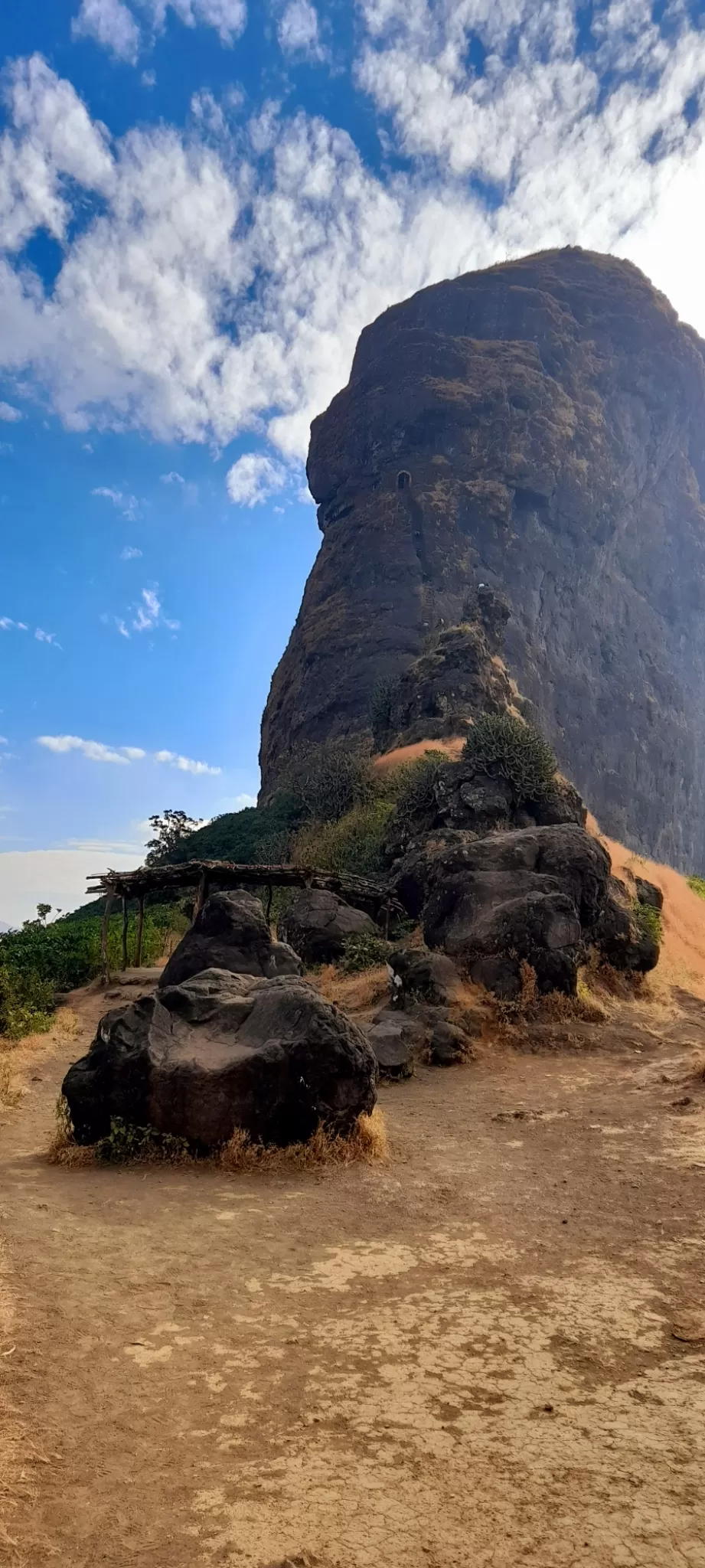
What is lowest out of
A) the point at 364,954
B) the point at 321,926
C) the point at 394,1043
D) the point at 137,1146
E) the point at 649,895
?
the point at 137,1146

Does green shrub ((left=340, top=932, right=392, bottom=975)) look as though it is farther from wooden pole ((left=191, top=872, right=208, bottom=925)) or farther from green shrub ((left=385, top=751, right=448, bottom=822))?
green shrub ((left=385, top=751, right=448, bottom=822))

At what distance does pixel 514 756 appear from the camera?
22766 millimetres

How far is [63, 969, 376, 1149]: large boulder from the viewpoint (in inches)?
283

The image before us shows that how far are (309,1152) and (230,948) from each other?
8187mm

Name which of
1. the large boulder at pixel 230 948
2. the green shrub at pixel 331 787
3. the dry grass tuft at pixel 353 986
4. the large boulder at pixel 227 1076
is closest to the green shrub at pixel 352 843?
the green shrub at pixel 331 787

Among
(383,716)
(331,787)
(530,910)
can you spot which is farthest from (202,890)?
(383,716)

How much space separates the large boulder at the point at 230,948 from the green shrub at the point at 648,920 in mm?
6934

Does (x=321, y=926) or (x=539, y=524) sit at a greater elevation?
(x=539, y=524)

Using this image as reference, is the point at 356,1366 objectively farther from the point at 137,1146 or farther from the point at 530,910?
the point at 530,910

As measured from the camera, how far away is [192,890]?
105 feet

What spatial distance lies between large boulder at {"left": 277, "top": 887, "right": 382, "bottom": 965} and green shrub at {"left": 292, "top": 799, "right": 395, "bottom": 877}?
11.8ft

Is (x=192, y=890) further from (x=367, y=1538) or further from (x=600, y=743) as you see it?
(x=600, y=743)

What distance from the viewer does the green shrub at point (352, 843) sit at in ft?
83.0

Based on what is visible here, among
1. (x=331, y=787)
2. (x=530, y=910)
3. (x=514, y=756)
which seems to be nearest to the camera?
(x=530, y=910)
